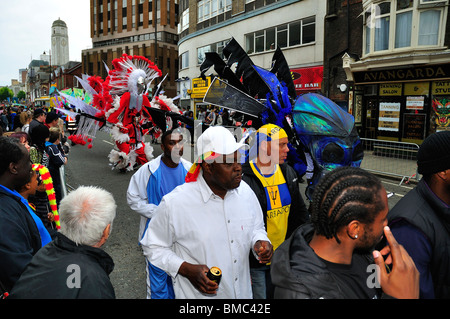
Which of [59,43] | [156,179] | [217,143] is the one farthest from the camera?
[59,43]

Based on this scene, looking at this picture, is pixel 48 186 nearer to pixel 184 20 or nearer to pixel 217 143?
pixel 217 143

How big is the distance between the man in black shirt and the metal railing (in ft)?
29.5

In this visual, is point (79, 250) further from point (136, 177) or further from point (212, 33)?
point (212, 33)

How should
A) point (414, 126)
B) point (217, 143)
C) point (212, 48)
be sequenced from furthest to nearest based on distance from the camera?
1. point (212, 48)
2. point (414, 126)
3. point (217, 143)

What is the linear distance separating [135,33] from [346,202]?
58873 mm

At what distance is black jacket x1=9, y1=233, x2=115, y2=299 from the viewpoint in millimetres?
1578

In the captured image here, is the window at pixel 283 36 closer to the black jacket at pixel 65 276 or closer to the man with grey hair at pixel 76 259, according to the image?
the man with grey hair at pixel 76 259

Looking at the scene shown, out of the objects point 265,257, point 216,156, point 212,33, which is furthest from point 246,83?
point 212,33

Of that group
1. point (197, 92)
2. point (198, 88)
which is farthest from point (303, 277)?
point (197, 92)

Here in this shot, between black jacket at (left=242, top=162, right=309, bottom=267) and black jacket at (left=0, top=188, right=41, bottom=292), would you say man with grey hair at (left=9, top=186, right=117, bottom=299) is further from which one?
black jacket at (left=242, top=162, right=309, bottom=267)

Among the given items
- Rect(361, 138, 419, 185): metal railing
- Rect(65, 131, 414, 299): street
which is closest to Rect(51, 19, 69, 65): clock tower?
Rect(65, 131, 414, 299): street

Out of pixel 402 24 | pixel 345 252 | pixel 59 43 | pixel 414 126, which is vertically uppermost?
pixel 59 43

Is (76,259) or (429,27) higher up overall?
(429,27)

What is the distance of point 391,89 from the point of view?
1471 cm
